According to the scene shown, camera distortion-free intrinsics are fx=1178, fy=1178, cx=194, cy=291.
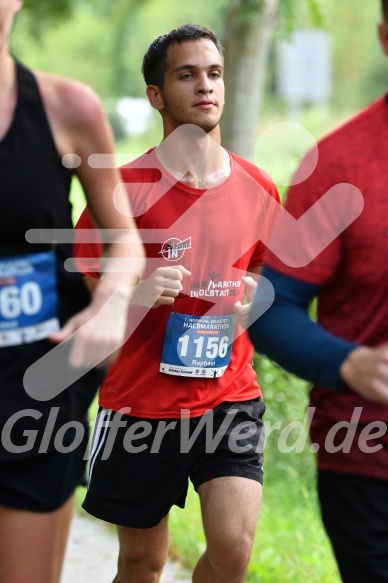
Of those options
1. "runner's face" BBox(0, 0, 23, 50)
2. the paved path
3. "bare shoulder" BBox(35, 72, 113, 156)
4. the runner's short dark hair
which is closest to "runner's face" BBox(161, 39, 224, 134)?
the runner's short dark hair

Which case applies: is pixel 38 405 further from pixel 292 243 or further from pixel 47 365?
pixel 292 243

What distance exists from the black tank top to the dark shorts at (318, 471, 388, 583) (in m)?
0.90

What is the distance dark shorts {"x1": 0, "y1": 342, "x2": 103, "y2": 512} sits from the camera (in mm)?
2926

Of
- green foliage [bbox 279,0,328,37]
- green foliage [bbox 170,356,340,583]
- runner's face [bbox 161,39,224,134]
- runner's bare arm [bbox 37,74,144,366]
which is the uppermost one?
→ runner's bare arm [bbox 37,74,144,366]

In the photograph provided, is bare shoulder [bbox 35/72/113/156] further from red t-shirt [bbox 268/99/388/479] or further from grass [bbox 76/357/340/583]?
grass [bbox 76/357/340/583]

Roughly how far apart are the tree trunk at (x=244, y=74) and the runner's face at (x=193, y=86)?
3920 millimetres

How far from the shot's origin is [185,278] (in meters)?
3.95

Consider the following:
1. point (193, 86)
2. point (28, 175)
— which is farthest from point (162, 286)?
point (28, 175)

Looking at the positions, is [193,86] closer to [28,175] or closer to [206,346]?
[206,346]

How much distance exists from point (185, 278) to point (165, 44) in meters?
0.92

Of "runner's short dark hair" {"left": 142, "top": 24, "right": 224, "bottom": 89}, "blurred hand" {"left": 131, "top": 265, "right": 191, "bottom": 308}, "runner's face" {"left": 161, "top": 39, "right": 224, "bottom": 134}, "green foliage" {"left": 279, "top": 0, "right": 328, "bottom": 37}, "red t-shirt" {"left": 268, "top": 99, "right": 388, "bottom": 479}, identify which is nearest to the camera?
"red t-shirt" {"left": 268, "top": 99, "right": 388, "bottom": 479}

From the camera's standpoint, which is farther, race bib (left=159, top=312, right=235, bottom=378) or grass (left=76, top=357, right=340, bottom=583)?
grass (left=76, top=357, right=340, bottom=583)

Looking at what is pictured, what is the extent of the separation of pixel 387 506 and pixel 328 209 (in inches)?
27.9

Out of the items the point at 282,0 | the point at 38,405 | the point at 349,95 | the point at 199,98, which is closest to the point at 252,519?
the point at 38,405
